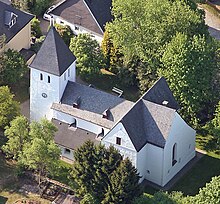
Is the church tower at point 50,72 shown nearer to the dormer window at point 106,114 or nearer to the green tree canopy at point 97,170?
the dormer window at point 106,114

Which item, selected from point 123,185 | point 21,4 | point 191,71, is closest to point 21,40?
point 21,4

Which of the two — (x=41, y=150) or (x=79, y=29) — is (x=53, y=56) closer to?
(x=41, y=150)

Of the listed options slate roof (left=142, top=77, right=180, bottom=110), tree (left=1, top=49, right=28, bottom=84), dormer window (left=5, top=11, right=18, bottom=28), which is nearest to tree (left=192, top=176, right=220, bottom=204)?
slate roof (left=142, top=77, right=180, bottom=110)

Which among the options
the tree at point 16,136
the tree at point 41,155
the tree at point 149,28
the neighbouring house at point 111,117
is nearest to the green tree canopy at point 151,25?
the tree at point 149,28

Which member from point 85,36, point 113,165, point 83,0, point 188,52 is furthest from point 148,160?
point 83,0

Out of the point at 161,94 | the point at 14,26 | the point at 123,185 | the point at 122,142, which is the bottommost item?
the point at 123,185

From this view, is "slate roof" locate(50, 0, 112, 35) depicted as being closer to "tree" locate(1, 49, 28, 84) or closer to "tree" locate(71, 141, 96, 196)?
"tree" locate(1, 49, 28, 84)

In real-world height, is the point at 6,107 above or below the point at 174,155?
above
